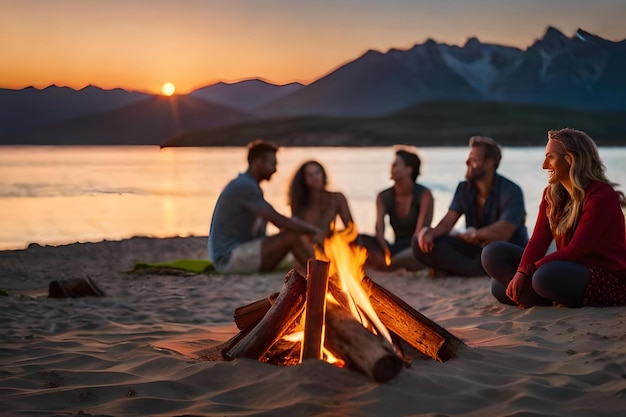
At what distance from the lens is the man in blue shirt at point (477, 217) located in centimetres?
853

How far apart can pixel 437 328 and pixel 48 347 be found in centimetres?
249

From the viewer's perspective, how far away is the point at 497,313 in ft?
21.1

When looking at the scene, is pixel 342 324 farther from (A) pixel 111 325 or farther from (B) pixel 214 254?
(B) pixel 214 254

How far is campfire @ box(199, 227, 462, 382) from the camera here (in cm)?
446

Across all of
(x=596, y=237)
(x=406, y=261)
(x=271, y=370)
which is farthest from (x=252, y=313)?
(x=406, y=261)

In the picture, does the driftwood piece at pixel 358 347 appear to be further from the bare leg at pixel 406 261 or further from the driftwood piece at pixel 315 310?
the bare leg at pixel 406 261

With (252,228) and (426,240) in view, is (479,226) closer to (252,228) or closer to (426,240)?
(426,240)

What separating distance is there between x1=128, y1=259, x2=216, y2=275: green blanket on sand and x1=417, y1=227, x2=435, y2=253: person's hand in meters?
2.58

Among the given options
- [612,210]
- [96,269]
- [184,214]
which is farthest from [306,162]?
[184,214]

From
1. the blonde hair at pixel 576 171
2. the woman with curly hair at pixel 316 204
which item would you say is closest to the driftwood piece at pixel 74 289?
the woman with curly hair at pixel 316 204

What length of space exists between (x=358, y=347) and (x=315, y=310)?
0.34 meters

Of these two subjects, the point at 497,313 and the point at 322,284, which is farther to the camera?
the point at 497,313

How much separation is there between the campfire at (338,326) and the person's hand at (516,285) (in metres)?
1.39

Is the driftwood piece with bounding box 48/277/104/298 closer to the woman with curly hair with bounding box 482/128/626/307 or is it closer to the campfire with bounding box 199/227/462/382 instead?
the campfire with bounding box 199/227/462/382
